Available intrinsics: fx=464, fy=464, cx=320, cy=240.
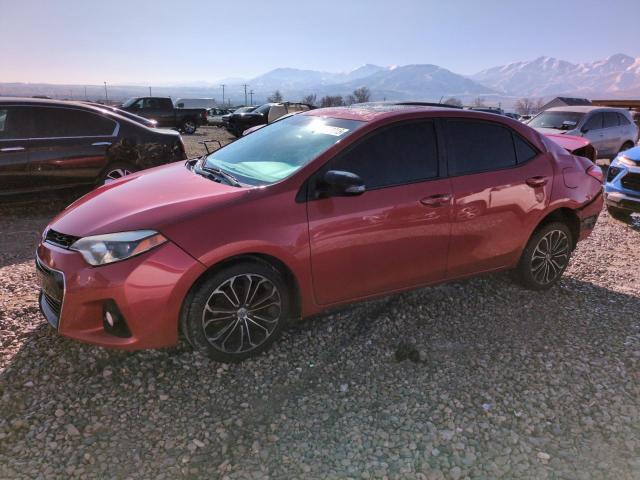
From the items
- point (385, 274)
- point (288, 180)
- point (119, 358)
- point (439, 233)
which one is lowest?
point (119, 358)

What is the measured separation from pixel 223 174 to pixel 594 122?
36.4 feet

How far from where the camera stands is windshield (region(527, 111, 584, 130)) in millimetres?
10991

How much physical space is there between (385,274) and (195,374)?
1448 millimetres

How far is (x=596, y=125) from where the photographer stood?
37.2ft

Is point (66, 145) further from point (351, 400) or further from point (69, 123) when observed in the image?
point (351, 400)

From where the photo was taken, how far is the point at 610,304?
4164mm

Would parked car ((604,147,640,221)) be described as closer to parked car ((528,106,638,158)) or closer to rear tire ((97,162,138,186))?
parked car ((528,106,638,158))

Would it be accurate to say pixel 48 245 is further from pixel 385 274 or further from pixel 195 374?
pixel 385 274

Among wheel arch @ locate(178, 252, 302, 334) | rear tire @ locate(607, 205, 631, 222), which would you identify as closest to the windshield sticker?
wheel arch @ locate(178, 252, 302, 334)

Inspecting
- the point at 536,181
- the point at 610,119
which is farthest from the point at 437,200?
the point at 610,119

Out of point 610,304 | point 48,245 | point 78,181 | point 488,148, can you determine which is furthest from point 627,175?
point 78,181

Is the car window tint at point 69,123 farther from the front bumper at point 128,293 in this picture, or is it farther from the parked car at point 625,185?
the parked car at point 625,185

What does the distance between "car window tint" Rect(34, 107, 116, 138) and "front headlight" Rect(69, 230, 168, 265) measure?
4.33 meters

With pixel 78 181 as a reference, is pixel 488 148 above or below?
above
